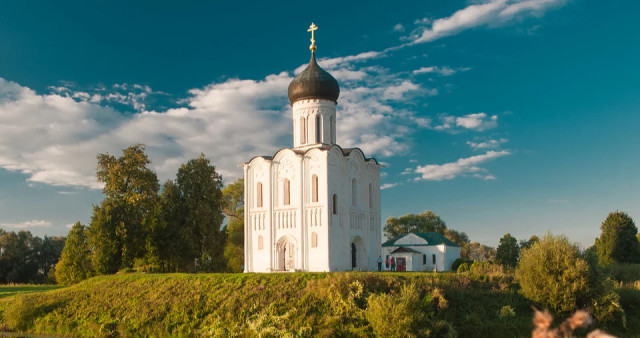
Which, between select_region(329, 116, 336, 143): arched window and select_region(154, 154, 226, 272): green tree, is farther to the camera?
select_region(154, 154, 226, 272): green tree

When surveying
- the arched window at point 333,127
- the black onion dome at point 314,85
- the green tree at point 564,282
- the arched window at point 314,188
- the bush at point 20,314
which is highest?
the black onion dome at point 314,85

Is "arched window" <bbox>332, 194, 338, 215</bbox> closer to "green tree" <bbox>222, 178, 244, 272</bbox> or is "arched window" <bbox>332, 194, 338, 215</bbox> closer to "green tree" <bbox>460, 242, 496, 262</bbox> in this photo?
"green tree" <bbox>222, 178, 244, 272</bbox>

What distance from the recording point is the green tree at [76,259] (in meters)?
33.2

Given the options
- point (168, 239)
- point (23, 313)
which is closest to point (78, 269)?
point (168, 239)

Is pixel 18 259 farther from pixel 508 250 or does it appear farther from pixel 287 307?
pixel 508 250

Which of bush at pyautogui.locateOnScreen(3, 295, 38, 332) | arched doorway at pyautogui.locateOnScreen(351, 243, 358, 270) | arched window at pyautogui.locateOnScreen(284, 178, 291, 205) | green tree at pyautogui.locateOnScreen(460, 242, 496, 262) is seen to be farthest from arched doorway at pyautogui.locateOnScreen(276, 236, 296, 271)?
green tree at pyautogui.locateOnScreen(460, 242, 496, 262)

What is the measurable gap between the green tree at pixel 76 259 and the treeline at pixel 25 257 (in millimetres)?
11947

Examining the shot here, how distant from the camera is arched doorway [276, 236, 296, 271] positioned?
1206 inches

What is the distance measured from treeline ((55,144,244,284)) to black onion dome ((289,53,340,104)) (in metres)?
8.52

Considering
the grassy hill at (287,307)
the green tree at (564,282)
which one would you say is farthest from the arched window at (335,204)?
the green tree at (564,282)

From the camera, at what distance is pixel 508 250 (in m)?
43.1

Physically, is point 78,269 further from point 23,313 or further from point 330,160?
point 330,160

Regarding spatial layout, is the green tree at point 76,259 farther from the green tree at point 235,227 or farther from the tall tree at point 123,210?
the green tree at point 235,227

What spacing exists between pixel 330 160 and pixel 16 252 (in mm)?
32541
